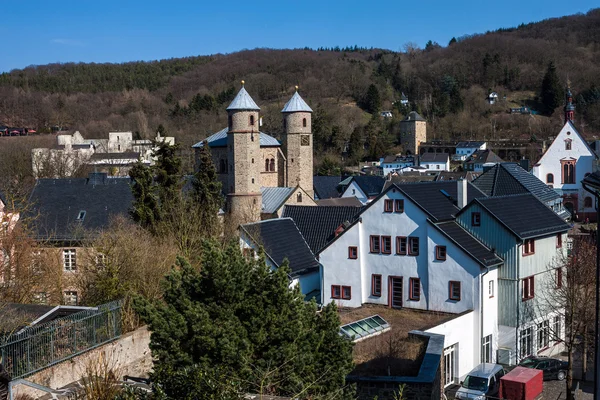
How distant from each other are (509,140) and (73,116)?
255 ft

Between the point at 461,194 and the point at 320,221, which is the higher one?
the point at 461,194

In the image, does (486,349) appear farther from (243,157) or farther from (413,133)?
(413,133)

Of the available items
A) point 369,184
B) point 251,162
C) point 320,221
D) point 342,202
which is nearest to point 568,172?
point 369,184

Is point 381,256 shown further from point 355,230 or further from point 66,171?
point 66,171

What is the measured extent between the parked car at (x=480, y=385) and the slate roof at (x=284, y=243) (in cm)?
981

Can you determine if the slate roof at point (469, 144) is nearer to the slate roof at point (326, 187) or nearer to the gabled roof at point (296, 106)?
the slate roof at point (326, 187)

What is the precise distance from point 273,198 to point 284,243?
13.4m

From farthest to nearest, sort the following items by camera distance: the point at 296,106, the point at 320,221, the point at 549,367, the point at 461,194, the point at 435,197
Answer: the point at 296,106
the point at 320,221
the point at 461,194
the point at 435,197
the point at 549,367

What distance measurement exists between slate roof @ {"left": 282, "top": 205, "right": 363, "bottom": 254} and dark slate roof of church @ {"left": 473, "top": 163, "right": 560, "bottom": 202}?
22.8ft

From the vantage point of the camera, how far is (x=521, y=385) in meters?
19.9

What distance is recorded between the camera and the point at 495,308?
25.6 metres

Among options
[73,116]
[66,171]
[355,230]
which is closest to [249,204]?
[355,230]

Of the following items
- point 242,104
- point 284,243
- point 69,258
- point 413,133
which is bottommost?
point 69,258

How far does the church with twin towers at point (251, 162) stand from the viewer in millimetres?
43031
